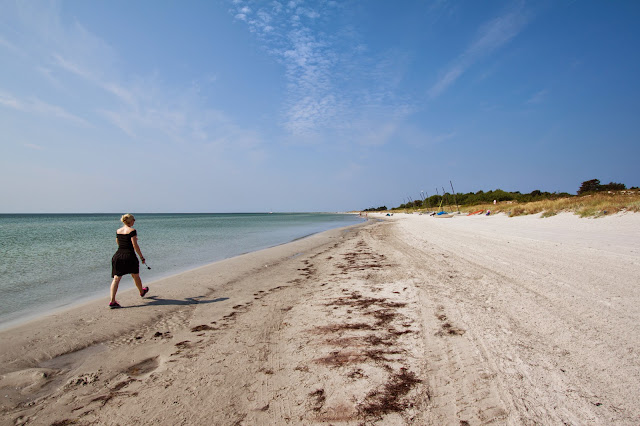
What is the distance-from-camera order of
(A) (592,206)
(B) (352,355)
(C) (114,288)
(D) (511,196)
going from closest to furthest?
1. (B) (352,355)
2. (C) (114,288)
3. (A) (592,206)
4. (D) (511,196)

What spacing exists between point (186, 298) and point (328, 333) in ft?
14.1

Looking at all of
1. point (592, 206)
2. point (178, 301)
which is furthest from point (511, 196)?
point (178, 301)

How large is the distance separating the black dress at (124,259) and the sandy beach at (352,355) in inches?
34.9

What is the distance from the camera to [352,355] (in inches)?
138

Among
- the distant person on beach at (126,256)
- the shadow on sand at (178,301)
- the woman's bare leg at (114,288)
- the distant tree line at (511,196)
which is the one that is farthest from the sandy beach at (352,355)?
the distant tree line at (511,196)

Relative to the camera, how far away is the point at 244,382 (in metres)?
3.09

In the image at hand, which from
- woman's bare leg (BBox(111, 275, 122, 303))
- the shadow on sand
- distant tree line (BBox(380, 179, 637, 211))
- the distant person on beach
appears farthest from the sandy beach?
distant tree line (BBox(380, 179, 637, 211))

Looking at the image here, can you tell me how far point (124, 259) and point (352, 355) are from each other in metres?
5.79

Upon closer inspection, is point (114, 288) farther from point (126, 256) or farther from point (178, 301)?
point (178, 301)

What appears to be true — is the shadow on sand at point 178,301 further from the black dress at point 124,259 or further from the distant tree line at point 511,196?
the distant tree line at point 511,196

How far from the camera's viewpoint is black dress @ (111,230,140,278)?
21.0ft

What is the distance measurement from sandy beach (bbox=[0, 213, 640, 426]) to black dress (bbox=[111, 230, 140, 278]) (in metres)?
0.89

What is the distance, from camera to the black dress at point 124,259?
6387 mm

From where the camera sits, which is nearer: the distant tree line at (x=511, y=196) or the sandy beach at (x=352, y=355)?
the sandy beach at (x=352, y=355)
